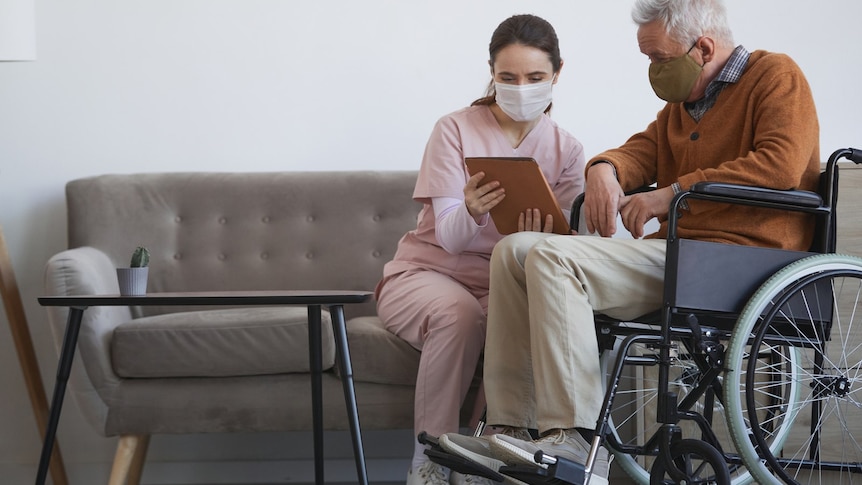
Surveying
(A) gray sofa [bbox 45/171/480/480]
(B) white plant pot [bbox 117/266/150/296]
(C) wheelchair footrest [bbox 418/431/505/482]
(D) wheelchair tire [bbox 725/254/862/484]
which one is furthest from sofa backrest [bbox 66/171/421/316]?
(D) wheelchair tire [bbox 725/254/862/484]

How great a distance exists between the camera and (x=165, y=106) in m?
3.01

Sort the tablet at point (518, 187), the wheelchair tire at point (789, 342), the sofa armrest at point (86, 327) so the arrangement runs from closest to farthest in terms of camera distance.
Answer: the wheelchair tire at point (789, 342), the tablet at point (518, 187), the sofa armrest at point (86, 327)

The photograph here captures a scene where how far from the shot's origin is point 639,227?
178cm

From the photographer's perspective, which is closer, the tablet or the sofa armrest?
the tablet

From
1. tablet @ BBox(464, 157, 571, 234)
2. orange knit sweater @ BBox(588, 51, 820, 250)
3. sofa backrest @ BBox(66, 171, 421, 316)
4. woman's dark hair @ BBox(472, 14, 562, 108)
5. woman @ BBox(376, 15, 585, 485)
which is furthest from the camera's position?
sofa backrest @ BBox(66, 171, 421, 316)

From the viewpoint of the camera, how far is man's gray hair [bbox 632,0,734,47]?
6.20 ft

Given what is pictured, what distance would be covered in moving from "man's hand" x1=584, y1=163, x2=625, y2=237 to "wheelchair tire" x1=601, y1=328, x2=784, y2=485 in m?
0.27

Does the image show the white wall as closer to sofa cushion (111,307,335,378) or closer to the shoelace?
sofa cushion (111,307,335,378)

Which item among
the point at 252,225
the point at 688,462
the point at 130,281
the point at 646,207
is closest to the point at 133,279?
the point at 130,281

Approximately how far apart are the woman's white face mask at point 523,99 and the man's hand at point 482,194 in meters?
0.31

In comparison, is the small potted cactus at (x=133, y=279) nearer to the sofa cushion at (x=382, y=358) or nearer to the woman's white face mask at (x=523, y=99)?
the sofa cushion at (x=382, y=358)

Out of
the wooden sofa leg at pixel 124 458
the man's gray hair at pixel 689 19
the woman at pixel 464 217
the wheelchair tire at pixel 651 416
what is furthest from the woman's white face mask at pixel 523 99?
the wooden sofa leg at pixel 124 458

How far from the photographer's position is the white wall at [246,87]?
9.83ft

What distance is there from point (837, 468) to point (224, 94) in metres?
2.08
